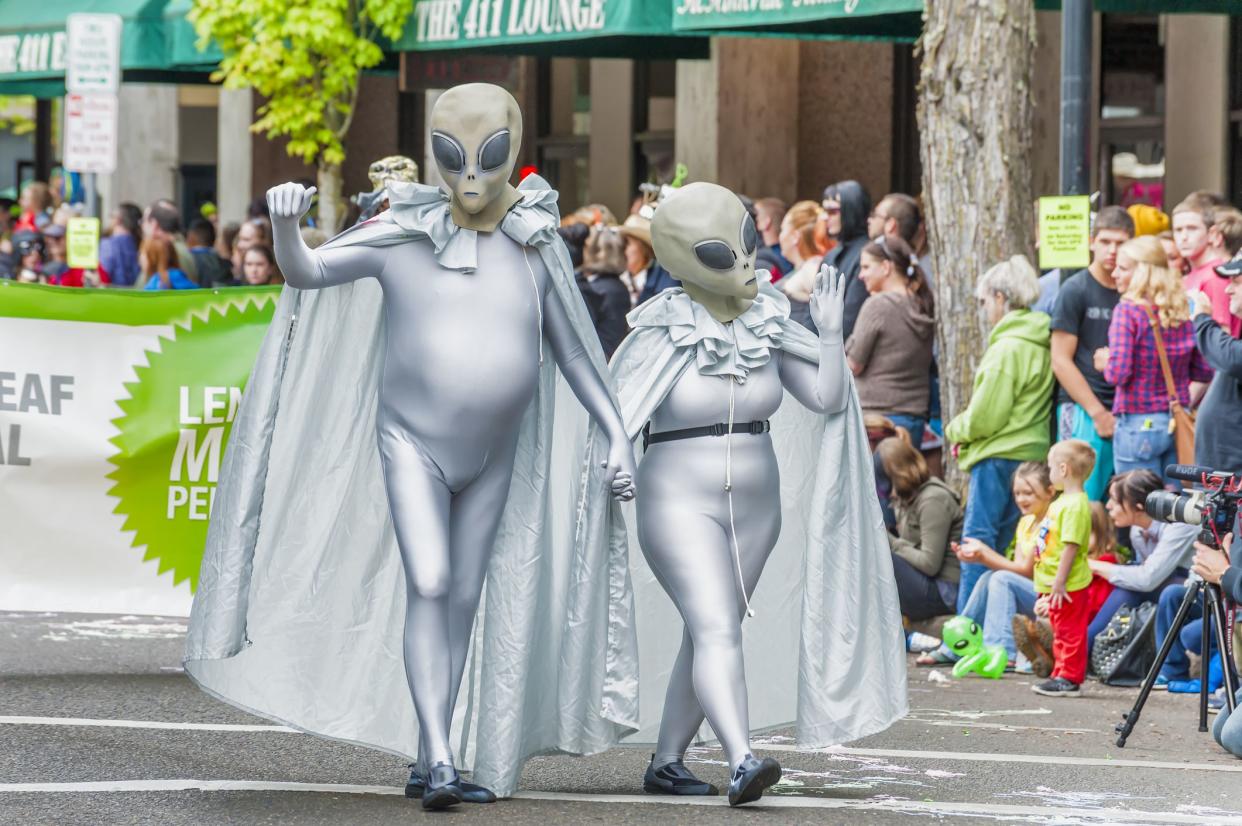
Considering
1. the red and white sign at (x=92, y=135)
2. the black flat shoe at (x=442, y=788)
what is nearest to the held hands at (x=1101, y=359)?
the black flat shoe at (x=442, y=788)

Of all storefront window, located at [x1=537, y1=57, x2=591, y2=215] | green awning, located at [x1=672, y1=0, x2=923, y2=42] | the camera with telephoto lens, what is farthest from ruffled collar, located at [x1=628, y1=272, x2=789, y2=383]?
storefront window, located at [x1=537, y1=57, x2=591, y2=215]

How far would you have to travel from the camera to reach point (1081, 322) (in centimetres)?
1030

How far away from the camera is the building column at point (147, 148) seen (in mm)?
28344

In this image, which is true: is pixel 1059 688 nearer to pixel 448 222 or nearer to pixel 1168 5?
pixel 448 222

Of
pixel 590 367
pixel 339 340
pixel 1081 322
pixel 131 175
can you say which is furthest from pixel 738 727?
pixel 131 175

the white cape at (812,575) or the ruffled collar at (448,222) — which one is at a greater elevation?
the ruffled collar at (448,222)

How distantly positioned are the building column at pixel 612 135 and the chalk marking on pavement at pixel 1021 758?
520 inches

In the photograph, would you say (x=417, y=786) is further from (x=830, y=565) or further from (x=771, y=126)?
(x=771, y=126)

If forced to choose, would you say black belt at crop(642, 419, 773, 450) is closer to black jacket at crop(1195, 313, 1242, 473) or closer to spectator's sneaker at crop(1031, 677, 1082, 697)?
black jacket at crop(1195, 313, 1242, 473)

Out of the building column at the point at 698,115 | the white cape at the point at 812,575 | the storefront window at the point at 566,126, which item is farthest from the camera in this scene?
the storefront window at the point at 566,126

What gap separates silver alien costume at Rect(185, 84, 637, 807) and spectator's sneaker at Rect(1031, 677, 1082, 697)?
3.16m

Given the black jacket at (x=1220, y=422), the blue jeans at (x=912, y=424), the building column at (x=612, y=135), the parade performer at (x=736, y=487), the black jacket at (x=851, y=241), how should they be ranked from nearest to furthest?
the parade performer at (x=736, y=487) → the black jacket at (x=1220, y=422) → the blue jeans at (x=912, y=424) → the black jacket at (x=851, y=241) → the building column at (x=612, y=135)

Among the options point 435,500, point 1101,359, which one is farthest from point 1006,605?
point 435,500

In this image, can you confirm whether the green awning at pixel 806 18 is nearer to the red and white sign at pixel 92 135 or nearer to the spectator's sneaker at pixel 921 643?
the spectator's sneaker at pixel 921 643
